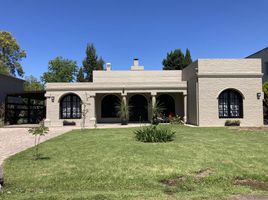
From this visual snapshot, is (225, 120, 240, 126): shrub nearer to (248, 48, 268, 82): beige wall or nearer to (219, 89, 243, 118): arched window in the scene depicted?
(219, 89, 243, 118): arched window

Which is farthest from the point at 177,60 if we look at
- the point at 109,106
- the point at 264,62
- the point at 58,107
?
the point at 58,107

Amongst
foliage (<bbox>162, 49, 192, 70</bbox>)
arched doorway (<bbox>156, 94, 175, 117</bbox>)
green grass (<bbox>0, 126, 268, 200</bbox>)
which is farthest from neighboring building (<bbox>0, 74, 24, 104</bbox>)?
foliage (<bbox>162, 49, 192, 70</bbox>)

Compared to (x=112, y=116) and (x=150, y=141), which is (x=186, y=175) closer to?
(x=150, y=141)

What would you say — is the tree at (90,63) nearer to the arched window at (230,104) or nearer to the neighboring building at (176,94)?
the neighboring building at (176,94)

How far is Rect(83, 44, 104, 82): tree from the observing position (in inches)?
2035

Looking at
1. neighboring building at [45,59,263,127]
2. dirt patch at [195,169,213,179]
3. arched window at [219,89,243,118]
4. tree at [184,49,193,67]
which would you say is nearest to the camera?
dirt patch at [195,169,213,179]

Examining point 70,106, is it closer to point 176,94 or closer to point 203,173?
point 176,94

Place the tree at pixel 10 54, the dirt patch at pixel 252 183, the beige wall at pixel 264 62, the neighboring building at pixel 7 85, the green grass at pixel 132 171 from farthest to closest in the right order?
the tree at pixel 10 54 → the beige wall at pixel 264 62 → the neighboring building at pixel 7 85 → the dirt patch at pixel 252 183 → the green grass at pixel 132 171

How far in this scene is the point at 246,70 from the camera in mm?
19797

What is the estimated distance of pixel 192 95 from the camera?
20.8m

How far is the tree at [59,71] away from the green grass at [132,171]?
49786 millimetres

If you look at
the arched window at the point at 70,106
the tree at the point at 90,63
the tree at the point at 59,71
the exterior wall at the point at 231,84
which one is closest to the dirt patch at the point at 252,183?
the exterior wall at the point at 231,84

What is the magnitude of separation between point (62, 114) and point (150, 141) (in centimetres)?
1347

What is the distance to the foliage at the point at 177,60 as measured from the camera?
153 feet
